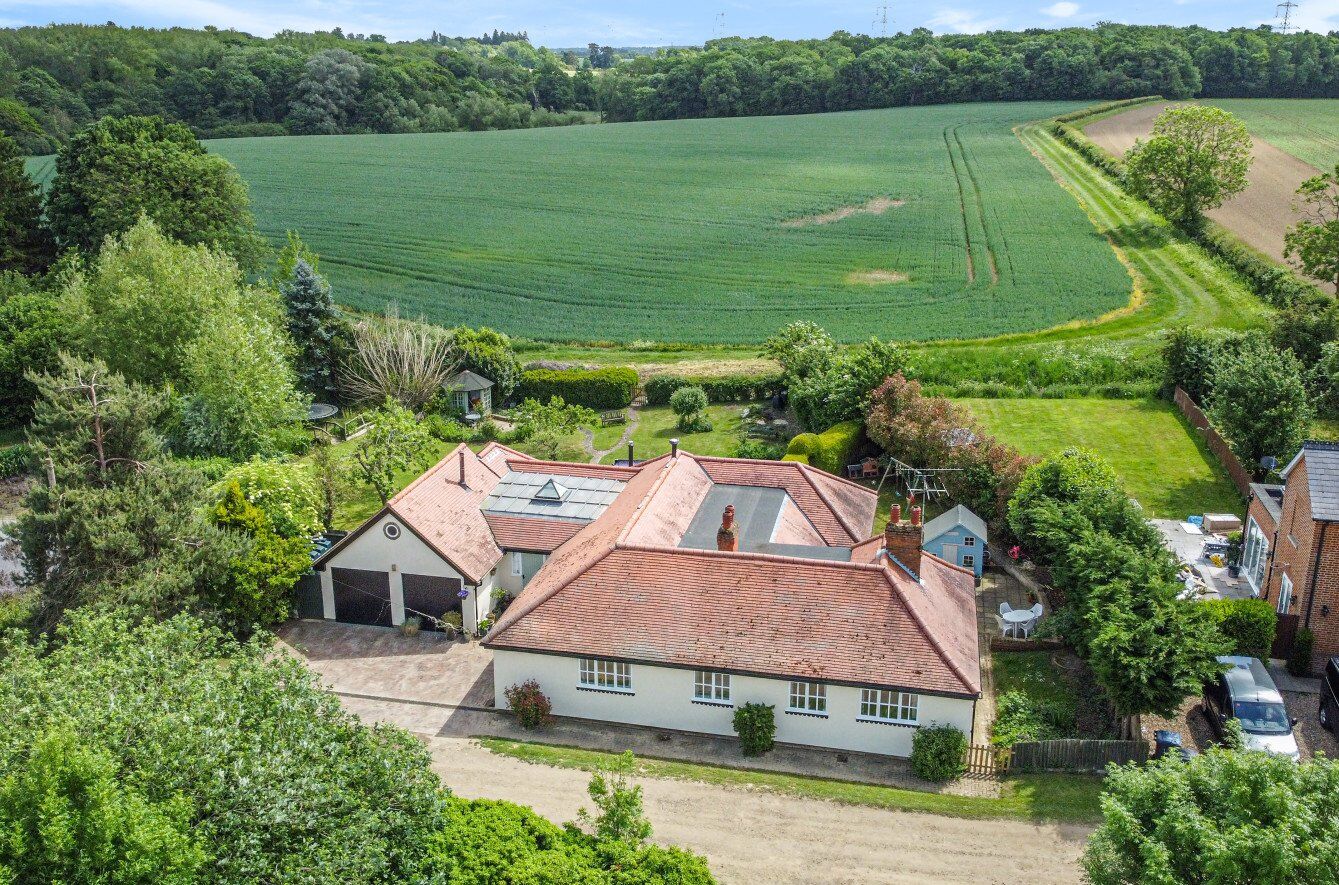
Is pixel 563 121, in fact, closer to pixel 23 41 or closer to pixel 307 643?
pixel 23 41

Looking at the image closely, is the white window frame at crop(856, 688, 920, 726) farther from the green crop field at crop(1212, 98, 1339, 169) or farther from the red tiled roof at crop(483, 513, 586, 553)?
the green crop field at crop(1212, 98, 1339, 169)

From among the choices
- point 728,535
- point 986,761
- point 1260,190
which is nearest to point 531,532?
point 728,535

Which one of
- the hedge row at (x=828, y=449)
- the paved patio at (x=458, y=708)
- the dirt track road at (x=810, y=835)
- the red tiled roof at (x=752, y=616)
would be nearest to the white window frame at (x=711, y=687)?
the red tiled roof at (x=752, y=616)

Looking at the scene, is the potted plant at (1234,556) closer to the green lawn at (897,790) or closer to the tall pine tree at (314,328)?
the green lawn at (897,790)

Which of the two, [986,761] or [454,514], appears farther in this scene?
[454,514]

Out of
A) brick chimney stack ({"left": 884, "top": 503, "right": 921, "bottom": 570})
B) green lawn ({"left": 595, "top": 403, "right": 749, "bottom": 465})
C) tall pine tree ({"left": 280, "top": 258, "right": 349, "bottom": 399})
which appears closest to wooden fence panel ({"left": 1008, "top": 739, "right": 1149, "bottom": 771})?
brick chimney stack ({"left": 884, "top": 503, "right": 921, "bottom": 570})

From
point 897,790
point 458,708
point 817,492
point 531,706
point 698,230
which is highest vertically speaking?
point 698,230

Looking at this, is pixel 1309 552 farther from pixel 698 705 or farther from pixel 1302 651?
pixel 698 705
